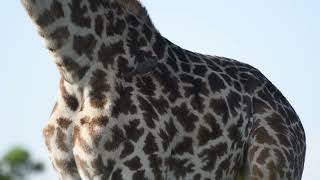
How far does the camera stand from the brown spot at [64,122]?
6375 millimetres

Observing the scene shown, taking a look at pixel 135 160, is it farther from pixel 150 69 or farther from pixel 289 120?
pixel 289 120

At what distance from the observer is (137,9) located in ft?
22.5

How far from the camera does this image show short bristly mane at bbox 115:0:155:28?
6.75 metres

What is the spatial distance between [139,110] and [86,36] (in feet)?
2.20

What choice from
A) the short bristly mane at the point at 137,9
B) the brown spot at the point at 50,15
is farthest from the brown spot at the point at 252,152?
the brown spot at the point at 50,15

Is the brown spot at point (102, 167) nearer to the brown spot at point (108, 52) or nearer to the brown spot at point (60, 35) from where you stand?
the brown spot at point (108, 52)

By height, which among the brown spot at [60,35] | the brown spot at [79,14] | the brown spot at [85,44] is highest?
the brown spot at [79,14]

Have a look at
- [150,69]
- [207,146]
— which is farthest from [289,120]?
[150,69]

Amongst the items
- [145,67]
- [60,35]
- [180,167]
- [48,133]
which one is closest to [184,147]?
[180,167]

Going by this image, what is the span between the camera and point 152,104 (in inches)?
253

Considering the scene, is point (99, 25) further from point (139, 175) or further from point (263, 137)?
point (263, 137)

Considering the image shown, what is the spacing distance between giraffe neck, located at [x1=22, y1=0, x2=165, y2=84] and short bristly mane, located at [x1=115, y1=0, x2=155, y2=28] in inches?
3.4

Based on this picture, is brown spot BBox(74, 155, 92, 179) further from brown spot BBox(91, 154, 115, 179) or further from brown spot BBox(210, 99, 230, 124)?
brown spot BBox(210, 99, 230, 124)

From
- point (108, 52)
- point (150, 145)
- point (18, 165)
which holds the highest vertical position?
point (108, 52)
